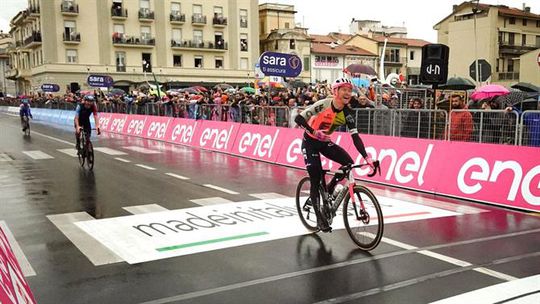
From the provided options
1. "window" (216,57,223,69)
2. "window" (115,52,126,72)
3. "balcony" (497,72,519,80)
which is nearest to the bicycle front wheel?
"balcony" (497,72,519,80)

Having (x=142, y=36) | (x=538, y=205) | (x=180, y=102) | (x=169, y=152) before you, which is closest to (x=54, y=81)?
(x=142, y=36)

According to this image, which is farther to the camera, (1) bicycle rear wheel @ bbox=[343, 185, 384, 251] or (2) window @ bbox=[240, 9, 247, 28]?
(2) window @ bbox=[240, 9, 247, 28]

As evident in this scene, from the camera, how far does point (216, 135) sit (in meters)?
18.5

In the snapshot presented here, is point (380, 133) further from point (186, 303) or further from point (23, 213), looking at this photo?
point (186, 303)

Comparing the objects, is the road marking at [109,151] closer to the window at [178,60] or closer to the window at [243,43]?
the window at [178,60]

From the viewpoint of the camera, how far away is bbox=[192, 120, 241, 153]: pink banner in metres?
17.5

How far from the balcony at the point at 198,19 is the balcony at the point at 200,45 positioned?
8.24 ft

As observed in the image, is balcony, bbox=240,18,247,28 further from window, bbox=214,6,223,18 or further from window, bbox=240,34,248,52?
window, bbox=214,6,223,18

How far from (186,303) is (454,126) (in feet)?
25.8

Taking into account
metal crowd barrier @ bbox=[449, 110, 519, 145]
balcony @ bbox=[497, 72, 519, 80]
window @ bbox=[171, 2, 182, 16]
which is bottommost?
metal crowd barrier @ bbox=[449, 110, 519, 145]

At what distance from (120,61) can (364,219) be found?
206ft

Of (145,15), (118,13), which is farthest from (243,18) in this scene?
(118,13)

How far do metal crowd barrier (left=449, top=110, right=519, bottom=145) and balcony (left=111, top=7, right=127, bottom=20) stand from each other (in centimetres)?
5997

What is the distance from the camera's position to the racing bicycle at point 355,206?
6.02 meters
